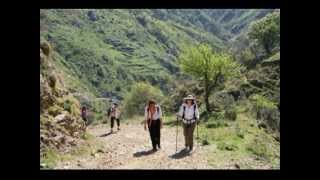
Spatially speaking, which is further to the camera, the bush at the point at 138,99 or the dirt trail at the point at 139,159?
the bush at the point at 138,99

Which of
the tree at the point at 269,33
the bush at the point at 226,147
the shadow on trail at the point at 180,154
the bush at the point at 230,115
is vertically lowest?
the bush at the point at 226,147

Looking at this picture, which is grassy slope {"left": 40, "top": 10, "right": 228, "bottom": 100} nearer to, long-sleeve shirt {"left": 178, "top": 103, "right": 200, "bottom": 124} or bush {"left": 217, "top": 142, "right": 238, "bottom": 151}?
bush {"left": 217, "top": 142, "right": 238, "bottom": 151}

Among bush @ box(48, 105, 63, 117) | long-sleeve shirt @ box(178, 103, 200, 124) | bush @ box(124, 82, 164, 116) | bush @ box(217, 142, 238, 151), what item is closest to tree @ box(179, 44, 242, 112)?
bush @ box(124, 82, 164, 116)

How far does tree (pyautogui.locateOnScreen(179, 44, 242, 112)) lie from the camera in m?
28.9

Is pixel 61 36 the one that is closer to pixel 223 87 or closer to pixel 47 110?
pixel 223 87

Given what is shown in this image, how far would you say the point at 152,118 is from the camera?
37.8ft

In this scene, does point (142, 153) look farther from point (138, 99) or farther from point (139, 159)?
Answer: point (138, 99)

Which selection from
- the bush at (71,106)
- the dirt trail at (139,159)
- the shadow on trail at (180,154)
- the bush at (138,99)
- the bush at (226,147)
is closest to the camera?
the dirt trail at (139,159)

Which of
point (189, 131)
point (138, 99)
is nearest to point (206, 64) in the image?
point (138, 99)

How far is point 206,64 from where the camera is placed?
2912cm

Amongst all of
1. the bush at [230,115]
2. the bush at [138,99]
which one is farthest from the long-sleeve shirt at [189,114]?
the bush at [138,99]

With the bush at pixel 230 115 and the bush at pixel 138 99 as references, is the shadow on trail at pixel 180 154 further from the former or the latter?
the bush at pixel 138 99

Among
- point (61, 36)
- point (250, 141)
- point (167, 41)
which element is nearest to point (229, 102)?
point (250, 141)

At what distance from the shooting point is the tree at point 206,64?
28.9 meters
